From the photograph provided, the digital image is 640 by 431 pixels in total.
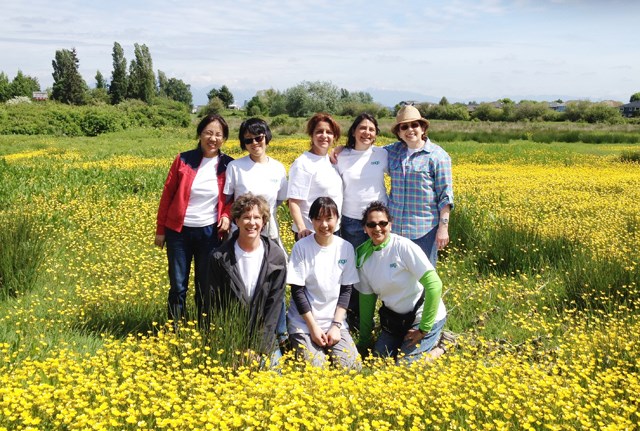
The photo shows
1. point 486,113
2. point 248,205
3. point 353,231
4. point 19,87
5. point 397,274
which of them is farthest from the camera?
point 19,87

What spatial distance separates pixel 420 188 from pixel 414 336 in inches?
54.1

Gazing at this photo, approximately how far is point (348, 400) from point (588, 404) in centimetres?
158

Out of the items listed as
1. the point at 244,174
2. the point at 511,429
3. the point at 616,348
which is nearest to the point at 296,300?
the point at 244,174

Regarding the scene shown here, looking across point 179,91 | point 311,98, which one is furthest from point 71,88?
point 179,91

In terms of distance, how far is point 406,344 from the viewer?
486 cm

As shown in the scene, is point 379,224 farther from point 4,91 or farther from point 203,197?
point 4,91

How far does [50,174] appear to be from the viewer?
14.9 meters

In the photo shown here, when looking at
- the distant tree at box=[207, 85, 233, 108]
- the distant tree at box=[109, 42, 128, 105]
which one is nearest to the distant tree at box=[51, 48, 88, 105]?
the distant tree at box=[109, 42, 128, 105]

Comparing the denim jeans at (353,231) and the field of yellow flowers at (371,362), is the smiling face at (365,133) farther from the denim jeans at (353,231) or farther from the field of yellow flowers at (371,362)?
the field of yellow flowers at (371,362)

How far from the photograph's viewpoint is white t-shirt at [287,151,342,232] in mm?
5051

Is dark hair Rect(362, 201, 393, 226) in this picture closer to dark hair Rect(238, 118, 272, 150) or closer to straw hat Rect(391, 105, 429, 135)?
straw hat Rect(391, 105, 429, 135)

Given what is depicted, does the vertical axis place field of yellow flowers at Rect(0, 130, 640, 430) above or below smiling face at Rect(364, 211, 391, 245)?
below

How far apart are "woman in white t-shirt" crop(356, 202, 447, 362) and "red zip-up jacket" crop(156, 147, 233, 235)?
4.42ft

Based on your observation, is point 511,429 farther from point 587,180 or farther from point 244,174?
point 587,180
